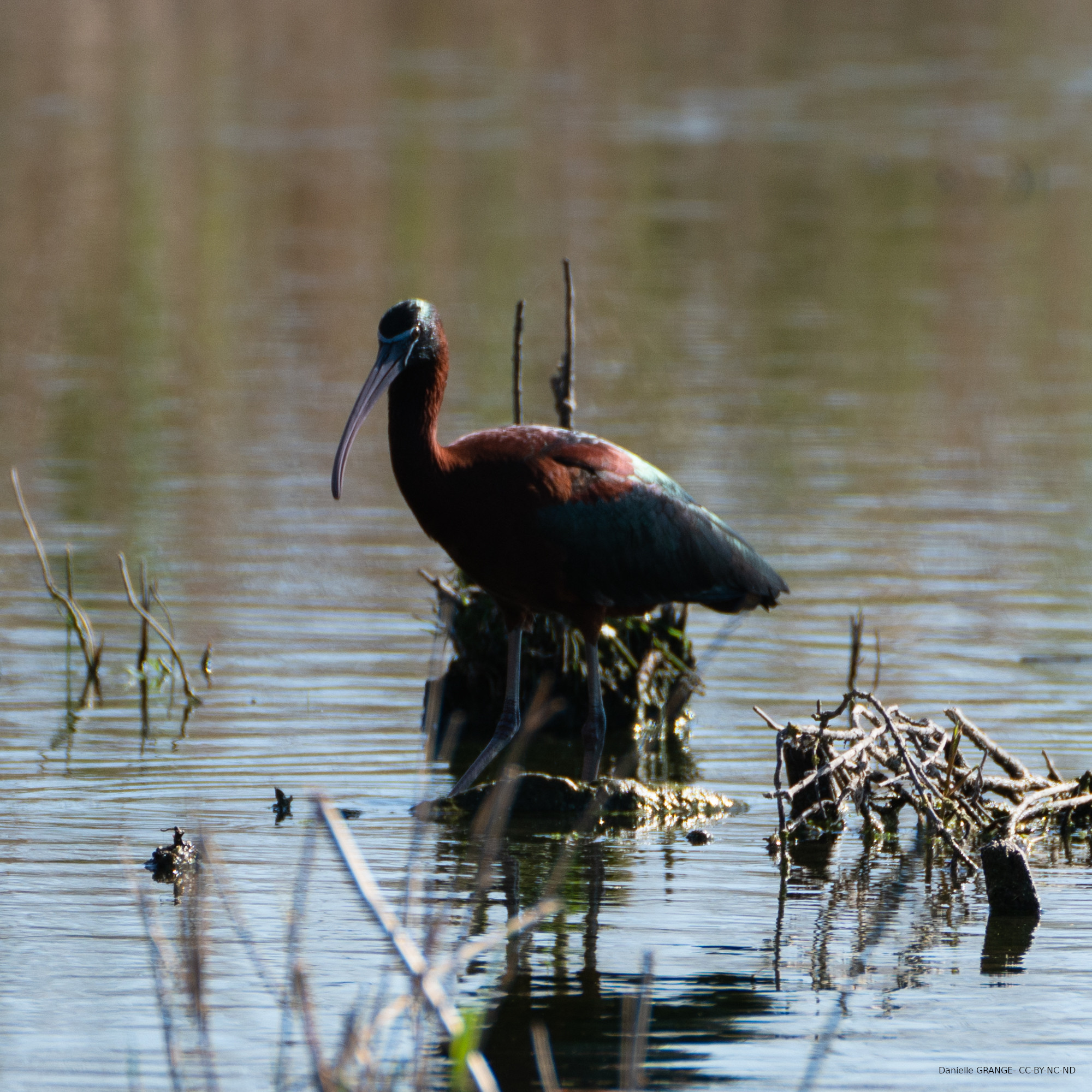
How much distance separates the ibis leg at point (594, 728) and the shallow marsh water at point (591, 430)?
52 cm

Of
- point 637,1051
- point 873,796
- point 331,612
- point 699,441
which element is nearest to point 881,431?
point 699,441

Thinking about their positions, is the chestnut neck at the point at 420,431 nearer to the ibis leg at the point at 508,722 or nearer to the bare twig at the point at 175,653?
the ibis leg at the point at 508,722

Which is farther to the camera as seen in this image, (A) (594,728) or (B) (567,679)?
(B) (567,679)

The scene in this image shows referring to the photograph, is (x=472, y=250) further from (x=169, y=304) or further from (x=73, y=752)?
(x=73, y=752)

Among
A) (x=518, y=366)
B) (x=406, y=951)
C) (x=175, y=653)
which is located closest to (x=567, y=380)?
(x=518, y=366)

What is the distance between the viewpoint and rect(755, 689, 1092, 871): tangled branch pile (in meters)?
7.48

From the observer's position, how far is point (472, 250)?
2528cm

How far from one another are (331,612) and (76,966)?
476 centimetres

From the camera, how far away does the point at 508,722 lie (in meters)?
8.49

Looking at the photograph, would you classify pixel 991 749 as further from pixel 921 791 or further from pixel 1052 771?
pixel 921 791

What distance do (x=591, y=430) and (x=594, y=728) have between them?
733 centimetres

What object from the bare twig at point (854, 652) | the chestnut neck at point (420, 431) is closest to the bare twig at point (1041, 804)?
the bare twig at point (854, 652)

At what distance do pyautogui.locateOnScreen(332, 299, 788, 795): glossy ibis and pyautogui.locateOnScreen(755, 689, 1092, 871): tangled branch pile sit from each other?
797mm

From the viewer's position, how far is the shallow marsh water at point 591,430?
248 inches
